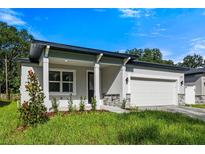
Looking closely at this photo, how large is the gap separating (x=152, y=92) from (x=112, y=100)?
335 cm

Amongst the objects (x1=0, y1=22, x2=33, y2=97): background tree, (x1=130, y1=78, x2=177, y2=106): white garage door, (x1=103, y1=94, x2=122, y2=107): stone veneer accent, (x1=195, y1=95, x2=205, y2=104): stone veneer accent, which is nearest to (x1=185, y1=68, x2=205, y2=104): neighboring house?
(x1=195, y1=95, x2=205, y2=104): stone veneer accent

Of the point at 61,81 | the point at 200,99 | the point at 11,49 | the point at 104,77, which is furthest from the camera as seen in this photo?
the point at 11,49

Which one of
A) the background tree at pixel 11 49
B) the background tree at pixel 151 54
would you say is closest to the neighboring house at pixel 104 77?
the background tree at pixel 11 49

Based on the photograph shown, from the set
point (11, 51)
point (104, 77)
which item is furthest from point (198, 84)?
point (11, 51)

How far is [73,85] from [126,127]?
7757 millimetres

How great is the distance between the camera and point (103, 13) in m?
13.7

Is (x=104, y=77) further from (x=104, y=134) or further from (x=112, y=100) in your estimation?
(x=104, y=134)

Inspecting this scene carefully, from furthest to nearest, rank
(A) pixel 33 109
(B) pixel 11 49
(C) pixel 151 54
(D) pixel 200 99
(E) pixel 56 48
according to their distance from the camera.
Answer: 1. (C) pixel 151 54
2. (B) pixel 11 49
3. (D) pixel 200 99
4. (E) pixel 56 48
5. (A) pixel 33 109

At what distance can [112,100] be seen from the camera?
46.7 ft

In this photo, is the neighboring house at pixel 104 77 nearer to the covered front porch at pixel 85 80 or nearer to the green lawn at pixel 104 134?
the covered front porch at pixel 85 80

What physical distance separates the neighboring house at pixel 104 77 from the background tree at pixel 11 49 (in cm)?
2467

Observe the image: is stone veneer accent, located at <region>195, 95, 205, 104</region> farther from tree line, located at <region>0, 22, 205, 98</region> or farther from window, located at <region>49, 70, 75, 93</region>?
tree line, located at <region>0, 22, 205, 98</region>

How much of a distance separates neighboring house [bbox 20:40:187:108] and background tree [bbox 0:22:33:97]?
80.9ft

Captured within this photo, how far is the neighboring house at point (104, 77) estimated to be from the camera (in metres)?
12.1
